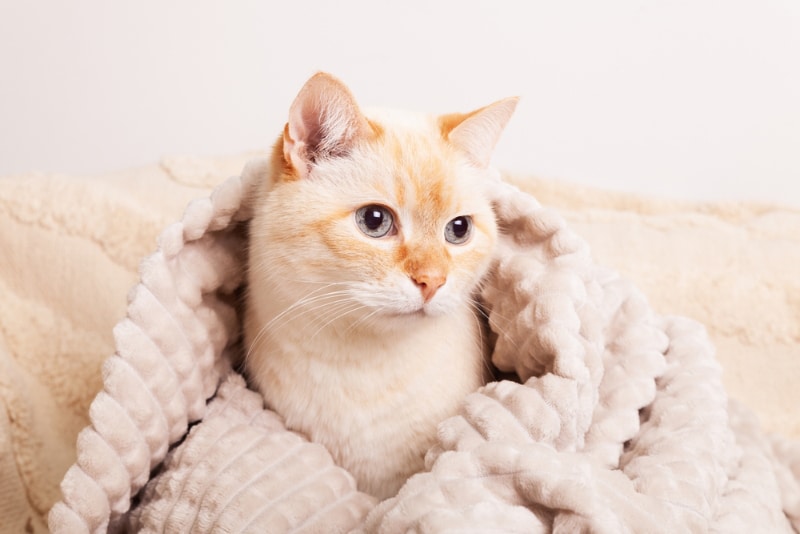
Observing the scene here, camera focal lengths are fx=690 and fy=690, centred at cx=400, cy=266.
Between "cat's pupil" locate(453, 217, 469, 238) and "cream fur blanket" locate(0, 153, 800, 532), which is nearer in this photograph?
"cream fur blanket" locate(0, 153, 800, 532)

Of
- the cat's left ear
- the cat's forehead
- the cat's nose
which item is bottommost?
the cat's nose

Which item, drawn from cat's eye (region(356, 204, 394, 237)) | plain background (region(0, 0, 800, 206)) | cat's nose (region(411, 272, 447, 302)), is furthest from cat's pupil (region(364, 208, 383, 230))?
plain background (region(0, 0, 800, 206))

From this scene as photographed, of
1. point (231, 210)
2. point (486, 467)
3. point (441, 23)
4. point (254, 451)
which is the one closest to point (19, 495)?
point (254, 451)

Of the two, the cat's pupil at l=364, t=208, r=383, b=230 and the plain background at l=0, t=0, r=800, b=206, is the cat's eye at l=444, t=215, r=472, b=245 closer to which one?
the cat's pupil at l=364, t=208, r=383, b=230

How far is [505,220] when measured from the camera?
1.13 m

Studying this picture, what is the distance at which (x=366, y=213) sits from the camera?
94 centimetres

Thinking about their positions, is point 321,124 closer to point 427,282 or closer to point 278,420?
point 427,282

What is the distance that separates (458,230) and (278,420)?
1.32ft

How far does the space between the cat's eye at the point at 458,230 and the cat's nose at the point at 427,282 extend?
0.11m

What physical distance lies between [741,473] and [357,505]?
589mm

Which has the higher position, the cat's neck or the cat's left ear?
the cat's left ear

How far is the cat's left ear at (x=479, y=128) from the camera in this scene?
0.98 metres

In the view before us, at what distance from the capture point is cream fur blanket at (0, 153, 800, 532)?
0.80 m

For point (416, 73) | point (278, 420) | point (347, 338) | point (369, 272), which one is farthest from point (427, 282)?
point (416, 73)
